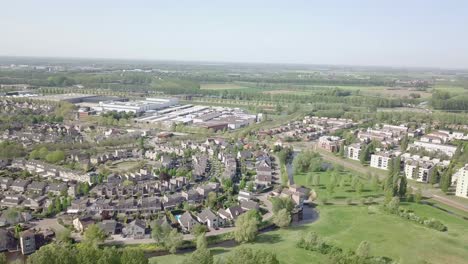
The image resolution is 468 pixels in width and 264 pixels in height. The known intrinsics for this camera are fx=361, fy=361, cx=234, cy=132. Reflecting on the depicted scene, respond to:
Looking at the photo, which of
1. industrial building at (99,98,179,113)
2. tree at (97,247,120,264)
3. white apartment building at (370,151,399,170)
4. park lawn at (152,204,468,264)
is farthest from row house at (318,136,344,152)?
industrial building at (99,98,179,113)

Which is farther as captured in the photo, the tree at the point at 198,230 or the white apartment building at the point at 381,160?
the white apartment building at the point at 381,160

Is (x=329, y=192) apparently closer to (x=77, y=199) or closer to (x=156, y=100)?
(x=77, y=199)

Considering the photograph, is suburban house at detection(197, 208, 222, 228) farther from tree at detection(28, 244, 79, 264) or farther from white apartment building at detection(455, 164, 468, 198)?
white apartment building at detection(455, 164, 468, 198)

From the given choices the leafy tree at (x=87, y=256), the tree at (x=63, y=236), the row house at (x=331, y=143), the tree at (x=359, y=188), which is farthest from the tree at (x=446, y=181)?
the tree at (x=63, y=236)

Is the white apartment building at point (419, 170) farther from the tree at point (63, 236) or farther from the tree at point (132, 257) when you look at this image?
the tree at point (63, 236)

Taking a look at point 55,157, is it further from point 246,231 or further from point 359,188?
point 359,188

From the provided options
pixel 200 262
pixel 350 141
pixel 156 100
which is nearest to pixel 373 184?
pixel 350 141
